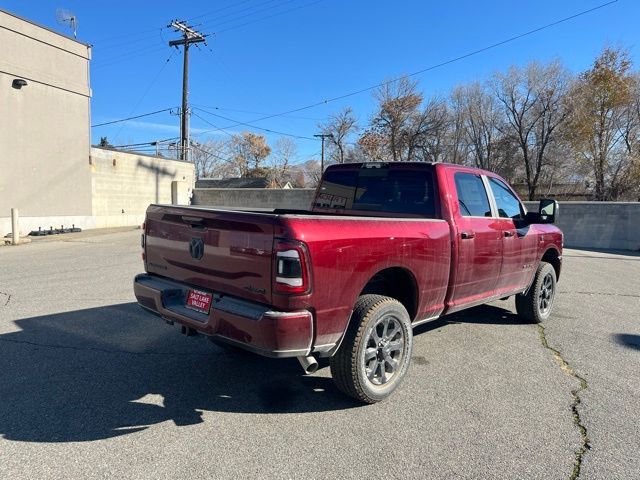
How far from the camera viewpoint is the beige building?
51.9 ft

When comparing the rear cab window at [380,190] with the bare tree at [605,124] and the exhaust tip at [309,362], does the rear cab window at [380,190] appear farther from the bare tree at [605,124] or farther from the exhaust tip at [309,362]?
the bare tree at [605,124]

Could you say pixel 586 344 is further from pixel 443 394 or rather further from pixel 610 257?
pixel 610 257

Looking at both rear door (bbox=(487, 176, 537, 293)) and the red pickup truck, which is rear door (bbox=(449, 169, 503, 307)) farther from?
rear door (bbox=(487, 176, 537, 293))

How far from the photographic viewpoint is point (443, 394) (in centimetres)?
375

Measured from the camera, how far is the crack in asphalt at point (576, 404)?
282 centimetres

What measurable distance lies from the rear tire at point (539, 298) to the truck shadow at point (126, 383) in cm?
320

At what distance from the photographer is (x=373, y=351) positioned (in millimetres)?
3545

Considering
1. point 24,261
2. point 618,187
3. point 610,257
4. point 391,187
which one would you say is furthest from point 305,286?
point 618,187

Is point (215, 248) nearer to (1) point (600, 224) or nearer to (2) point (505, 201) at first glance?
(2) point (505, 201)

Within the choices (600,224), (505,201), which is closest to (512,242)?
(505,201)

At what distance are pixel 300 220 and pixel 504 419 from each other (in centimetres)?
213

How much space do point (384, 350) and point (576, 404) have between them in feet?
5.26

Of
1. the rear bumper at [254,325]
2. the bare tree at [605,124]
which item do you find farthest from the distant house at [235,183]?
the rear bumper at [254,325]

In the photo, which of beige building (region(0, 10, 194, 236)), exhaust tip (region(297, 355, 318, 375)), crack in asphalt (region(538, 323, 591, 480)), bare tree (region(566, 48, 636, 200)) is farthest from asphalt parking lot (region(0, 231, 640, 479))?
bare tree (region(566, 48, 636, 200))
